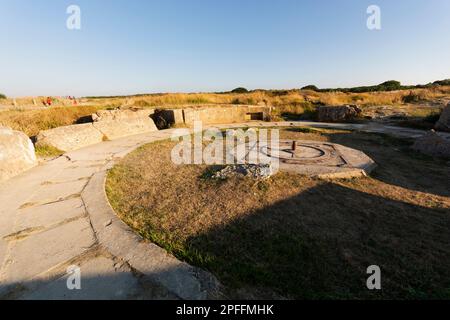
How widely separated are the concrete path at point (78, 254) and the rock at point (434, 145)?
23.0ft

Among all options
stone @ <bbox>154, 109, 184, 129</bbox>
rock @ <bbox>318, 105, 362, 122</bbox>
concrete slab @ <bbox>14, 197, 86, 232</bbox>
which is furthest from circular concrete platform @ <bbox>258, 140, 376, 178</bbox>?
rock @ <bbox>318, 105, 362, 122</bbox>

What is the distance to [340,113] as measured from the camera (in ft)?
42.1

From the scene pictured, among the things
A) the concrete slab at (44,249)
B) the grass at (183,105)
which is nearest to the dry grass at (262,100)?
the grass at (183,105)

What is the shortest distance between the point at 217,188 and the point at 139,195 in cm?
120

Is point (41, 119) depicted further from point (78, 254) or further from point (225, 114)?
point (78, 254)

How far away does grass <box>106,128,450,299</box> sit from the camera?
1938 millimetres

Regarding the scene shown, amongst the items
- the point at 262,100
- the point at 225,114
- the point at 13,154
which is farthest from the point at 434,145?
the point at 262,100

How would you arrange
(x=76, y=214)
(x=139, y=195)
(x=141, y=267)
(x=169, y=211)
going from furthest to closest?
(x=139, y=195)
(x=169, y=211)
(x=76, y=214)
(x=141, y=267)

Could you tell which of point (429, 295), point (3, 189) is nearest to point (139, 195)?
point (3, 189)

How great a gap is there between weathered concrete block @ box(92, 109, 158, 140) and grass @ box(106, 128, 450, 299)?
423cm

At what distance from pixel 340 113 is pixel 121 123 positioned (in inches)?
424

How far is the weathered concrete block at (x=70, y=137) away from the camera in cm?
635

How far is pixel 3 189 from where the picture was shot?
12.3 feet

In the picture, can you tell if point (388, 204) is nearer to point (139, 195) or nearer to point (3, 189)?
point (139, 195)
